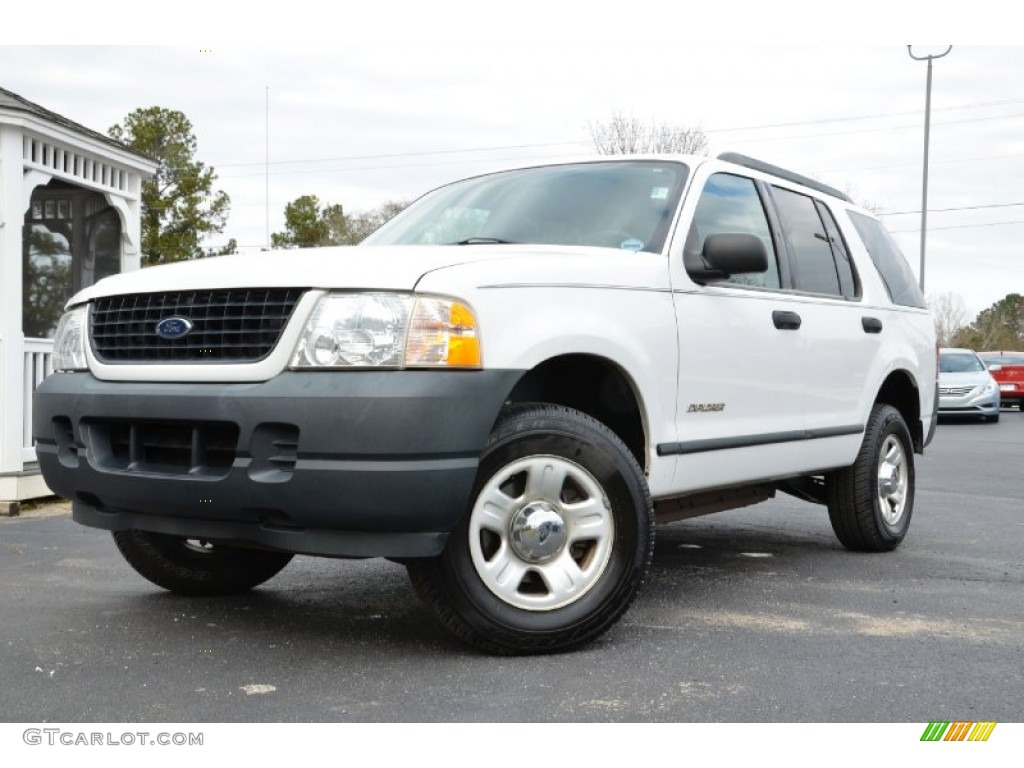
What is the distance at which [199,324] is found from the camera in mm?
3961

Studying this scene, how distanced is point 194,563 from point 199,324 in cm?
146

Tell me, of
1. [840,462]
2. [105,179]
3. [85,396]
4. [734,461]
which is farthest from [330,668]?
[105,179]

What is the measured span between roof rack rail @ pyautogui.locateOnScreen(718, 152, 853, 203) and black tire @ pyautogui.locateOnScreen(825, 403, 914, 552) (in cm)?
123

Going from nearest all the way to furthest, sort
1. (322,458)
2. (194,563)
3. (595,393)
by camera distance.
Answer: (322,458) → (595,393) → (194,563)

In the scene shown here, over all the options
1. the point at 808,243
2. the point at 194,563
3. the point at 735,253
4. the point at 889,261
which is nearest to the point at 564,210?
the point at 735,253


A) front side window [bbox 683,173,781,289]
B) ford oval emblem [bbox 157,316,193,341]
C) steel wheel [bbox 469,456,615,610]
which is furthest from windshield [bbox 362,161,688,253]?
ford oval emblem [bbox 157,316,193,341]

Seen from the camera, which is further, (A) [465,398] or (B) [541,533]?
(B) [541,533]

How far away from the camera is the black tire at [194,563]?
4.92m

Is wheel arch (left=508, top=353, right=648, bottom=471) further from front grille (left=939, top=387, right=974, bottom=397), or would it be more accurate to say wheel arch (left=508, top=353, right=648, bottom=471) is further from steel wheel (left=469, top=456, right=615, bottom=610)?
front grille (left=939, top=387, right=974, bottom=397)

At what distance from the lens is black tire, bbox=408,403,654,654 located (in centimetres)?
389

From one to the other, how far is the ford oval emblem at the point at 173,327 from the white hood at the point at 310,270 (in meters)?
0.11

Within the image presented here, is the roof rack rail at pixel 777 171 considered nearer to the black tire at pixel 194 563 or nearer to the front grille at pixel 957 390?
the black tire at pixel 194 563

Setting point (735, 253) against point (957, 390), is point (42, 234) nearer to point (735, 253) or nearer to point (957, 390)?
point (735, 253)

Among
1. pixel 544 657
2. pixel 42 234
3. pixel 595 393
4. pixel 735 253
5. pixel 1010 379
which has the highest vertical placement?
pixel 42 234
